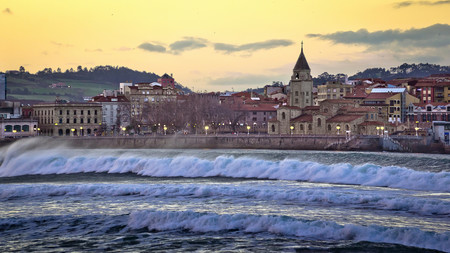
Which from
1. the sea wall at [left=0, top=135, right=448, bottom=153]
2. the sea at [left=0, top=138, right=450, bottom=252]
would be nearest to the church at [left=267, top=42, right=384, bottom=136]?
the sea wall at [left=0, top=135, right=448, bottom=153]

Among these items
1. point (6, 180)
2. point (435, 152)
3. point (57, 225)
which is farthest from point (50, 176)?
point (435, 152)

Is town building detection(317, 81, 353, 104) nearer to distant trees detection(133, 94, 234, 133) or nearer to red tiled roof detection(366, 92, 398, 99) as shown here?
red tiled roof detection(366, 92, 398, 99)

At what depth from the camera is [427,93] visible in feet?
496

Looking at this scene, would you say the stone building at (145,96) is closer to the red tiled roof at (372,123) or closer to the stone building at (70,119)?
the stone building at (70,119)

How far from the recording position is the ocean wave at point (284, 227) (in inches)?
990

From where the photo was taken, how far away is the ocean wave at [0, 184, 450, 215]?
3275 centimetres

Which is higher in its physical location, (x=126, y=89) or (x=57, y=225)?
(x=126, y=89)

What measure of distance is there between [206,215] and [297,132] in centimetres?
8265

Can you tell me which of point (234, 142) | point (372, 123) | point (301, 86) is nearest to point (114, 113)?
point (301, 86)

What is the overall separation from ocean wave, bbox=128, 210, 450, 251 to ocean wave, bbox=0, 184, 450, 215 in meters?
5.75

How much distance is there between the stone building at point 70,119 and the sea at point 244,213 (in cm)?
7489

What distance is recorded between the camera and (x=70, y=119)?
12706cm

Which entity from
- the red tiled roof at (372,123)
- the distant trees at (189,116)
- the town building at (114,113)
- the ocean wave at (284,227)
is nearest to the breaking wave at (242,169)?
the ocean wave at (284,227)

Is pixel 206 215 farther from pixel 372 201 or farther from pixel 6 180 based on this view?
pixel 6 180
